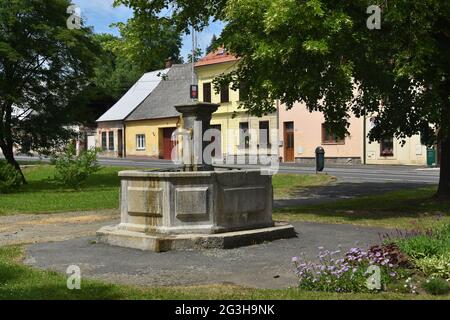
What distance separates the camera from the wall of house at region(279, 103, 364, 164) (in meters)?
38.7

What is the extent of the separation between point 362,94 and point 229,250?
849 centimetres

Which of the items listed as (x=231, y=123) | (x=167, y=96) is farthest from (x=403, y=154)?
(x=167, y=96)

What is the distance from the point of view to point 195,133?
11.4 meters

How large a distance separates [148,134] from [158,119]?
2.19 meters

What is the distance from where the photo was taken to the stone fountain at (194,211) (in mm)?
9797

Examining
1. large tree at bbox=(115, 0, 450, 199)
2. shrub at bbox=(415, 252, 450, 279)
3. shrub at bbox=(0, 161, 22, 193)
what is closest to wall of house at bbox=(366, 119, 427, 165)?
large tree at bbox=(115, 0, 450, 199)

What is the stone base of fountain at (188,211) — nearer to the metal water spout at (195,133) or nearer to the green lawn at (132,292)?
the metal water spout at (195,133)

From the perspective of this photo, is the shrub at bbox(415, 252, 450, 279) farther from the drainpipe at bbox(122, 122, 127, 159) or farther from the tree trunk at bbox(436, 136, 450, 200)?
the drainpipe at bbox(122, 122, 127, 159)

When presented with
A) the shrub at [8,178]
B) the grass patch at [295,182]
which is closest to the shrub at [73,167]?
the shrub at [8,178]

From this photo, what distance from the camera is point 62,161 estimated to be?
76.6ft

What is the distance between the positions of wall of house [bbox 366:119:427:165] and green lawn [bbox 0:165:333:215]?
463 inches

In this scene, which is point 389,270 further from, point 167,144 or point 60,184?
point 167,144

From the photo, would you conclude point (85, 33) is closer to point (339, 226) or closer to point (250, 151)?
point (339, 226)

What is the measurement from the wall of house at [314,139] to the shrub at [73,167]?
19186 mm
